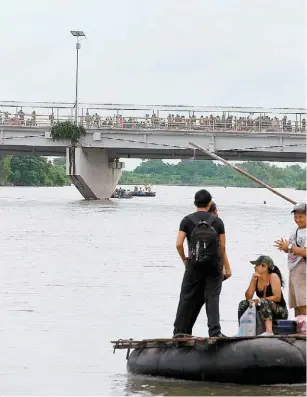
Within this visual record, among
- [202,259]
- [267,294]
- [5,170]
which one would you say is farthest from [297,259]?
[5,170]

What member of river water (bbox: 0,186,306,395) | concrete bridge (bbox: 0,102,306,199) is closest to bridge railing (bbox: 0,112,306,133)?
concrete bridge (bbox: 0,102,306,199)

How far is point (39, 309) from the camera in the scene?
21.5 m

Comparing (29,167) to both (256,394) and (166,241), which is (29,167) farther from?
(256,394)

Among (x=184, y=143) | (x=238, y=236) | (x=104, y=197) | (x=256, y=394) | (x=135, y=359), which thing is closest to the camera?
(x=256, y=394)

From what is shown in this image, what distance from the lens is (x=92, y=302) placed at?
22578 mm

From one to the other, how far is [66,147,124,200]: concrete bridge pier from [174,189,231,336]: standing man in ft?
223

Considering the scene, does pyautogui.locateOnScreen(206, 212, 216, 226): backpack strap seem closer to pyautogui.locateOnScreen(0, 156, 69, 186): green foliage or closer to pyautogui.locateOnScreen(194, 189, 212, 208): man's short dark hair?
pyautogui.locateOnScreen(194, 189, 212, 208): man's short dark hair

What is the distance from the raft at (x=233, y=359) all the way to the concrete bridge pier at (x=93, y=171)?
68.3m

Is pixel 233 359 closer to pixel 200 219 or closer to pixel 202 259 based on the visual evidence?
pixel 202 259

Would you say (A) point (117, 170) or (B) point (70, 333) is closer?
(B) point (70, 333)

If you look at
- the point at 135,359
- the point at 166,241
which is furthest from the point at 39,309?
the point at 166,241

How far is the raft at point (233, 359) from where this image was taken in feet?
44.8

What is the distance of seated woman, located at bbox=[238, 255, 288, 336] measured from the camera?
14219 mm

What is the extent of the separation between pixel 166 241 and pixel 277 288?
2871cm
